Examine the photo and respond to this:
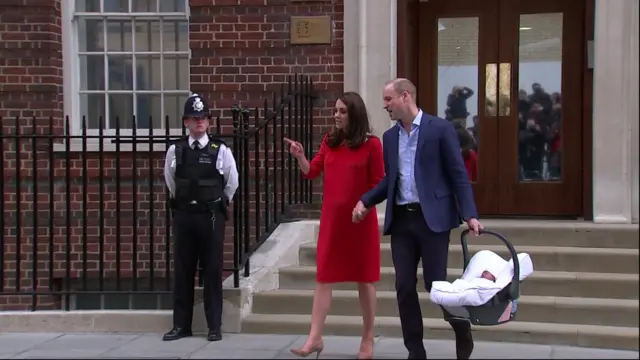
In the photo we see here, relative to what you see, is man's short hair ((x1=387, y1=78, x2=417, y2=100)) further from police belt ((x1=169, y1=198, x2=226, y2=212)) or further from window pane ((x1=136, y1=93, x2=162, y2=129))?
window pane ((x1=136, y1=93, x2=162, y2=129))

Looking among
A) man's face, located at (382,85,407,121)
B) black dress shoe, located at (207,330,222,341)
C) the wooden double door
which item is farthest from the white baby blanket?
the wooden double door

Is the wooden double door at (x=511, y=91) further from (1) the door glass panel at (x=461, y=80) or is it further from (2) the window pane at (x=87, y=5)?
(2) the window pane at (x=87, y=5)

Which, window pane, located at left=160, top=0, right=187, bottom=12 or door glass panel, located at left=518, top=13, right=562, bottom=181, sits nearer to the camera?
door glass panel, located at left=518, top=13, right=562, bottom=181

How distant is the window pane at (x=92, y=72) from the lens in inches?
339

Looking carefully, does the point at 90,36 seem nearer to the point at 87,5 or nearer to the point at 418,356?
the point at 87,5

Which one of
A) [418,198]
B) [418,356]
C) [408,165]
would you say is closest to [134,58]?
[408,165]

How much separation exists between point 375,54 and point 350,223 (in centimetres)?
283

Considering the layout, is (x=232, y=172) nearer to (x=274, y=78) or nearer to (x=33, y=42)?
(x=274, y=78)

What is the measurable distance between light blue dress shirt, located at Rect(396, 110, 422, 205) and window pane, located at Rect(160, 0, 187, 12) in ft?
13.3

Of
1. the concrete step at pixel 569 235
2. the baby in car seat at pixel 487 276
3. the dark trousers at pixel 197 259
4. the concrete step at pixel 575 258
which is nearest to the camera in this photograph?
the baby in car seat at pixel 487 276

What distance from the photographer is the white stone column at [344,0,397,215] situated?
304 inches

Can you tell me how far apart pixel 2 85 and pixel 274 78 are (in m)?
2.71

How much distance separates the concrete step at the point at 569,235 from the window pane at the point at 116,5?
4.07m

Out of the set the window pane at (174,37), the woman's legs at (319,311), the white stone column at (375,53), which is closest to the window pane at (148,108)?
the window pane at (174,37)
